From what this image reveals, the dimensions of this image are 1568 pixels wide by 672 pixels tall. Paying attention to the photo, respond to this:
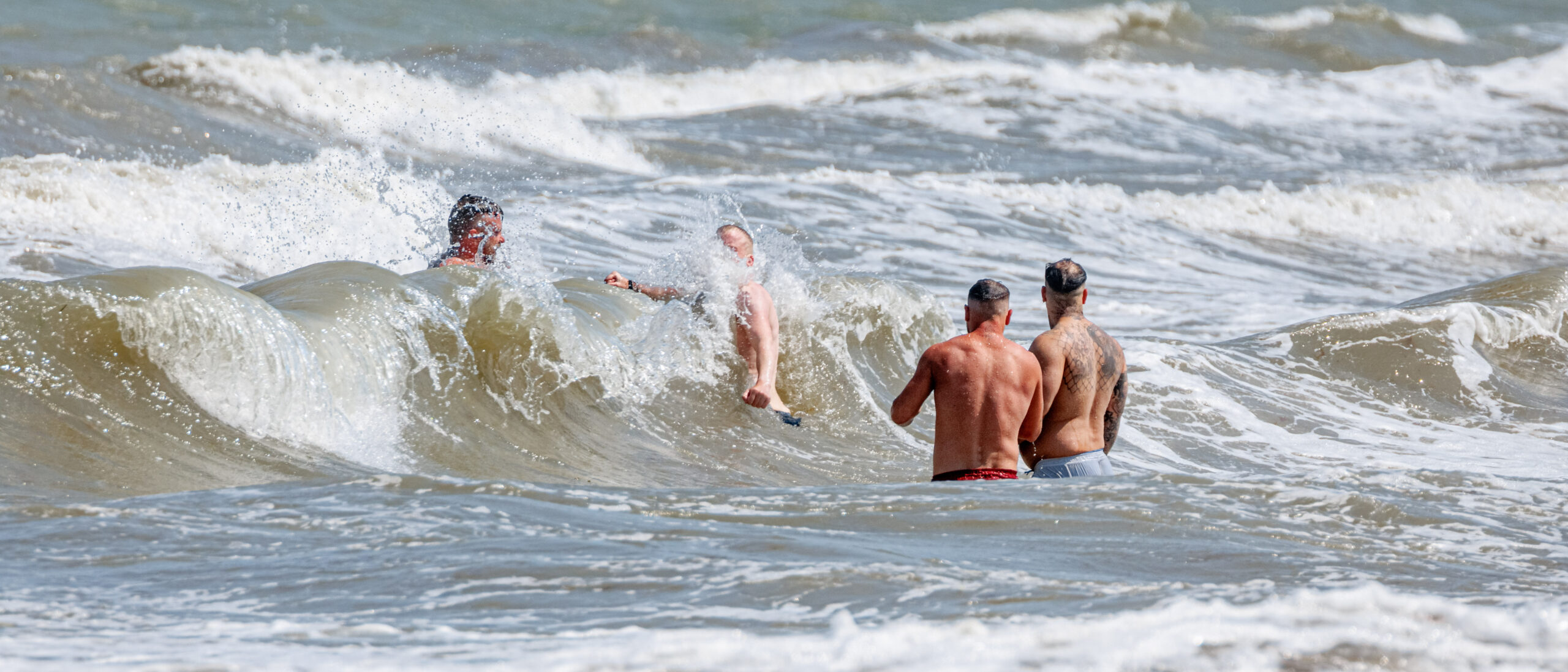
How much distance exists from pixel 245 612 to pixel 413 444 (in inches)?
109

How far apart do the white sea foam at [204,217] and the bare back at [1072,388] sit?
5344mm

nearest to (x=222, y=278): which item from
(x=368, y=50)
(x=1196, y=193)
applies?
(x=1196, y=193)

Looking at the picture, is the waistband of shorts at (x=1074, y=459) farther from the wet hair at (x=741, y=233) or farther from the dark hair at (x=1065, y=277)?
the wet hair at (x=741, y=233)

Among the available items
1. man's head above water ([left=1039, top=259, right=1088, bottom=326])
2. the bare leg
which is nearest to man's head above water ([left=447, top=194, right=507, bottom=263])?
the bare leg

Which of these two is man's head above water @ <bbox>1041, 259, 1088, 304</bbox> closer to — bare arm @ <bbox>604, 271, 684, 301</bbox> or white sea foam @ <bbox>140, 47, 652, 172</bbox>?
bare arm @ <bbox>604, 271, 684, 301</bbox>

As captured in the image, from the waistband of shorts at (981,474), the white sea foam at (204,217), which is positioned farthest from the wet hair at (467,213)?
the waistband of shorts at (981,474)

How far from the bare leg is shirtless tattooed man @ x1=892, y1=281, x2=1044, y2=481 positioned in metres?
1.86

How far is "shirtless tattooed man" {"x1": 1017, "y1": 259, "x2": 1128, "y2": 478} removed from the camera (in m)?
5.74

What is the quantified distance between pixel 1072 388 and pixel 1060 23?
26.1m

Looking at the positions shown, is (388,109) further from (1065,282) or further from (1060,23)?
(1060,23)

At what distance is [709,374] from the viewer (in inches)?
300

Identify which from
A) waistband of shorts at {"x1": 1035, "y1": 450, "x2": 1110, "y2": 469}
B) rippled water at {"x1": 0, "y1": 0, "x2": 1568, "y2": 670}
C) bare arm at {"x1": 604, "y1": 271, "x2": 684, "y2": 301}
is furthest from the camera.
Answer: bare arm at {"x1": 604, "y1": 271, "x2": 684, "y2": 301}

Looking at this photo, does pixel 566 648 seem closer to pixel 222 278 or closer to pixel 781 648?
pixel 781 648

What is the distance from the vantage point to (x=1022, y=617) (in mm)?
3305
